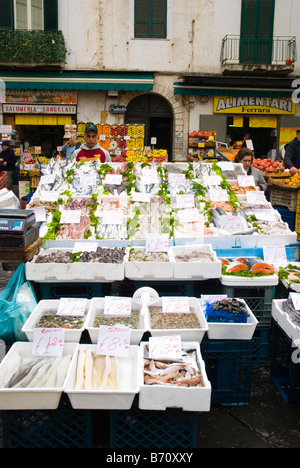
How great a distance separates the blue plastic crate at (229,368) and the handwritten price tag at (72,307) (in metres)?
0.99

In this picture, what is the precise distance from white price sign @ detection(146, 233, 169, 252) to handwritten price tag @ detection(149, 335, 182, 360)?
134cm

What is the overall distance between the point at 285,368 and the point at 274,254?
121 cm

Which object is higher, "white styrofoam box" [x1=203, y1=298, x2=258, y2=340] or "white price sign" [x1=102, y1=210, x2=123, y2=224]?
"white price sign" [x1=102, y1=210, x2=123, y2=224]

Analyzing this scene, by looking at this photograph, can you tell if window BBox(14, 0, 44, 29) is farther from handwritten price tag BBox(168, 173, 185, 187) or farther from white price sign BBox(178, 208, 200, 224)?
white price sign BBox(178, 208, 200, 224)


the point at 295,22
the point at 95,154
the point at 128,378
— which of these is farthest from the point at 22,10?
the point at 128,378

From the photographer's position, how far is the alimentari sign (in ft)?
49.0

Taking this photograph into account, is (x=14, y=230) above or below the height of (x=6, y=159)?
below

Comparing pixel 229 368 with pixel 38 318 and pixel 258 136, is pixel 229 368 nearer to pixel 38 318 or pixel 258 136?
pixel 38 318

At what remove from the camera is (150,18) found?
14.4 metres

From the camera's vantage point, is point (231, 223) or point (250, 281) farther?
point (231, 223)

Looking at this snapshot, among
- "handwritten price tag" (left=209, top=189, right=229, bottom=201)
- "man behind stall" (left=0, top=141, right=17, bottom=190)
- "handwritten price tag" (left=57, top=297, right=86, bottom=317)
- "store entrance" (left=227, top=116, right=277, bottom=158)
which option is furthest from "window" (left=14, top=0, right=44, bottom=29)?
"handwritten price tag" (left=57, top=297, right=86, bottom=317)

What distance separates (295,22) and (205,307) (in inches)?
561

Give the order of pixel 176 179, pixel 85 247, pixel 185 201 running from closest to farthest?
pixel 85 247, pixel 185 201, pixel 176 179

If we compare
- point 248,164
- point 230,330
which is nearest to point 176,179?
point 248,164
